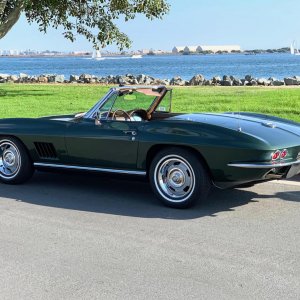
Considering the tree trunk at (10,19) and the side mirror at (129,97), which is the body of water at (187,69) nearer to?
the tree trunk at (10,19)

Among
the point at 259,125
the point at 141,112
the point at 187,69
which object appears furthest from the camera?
the point at 187,69

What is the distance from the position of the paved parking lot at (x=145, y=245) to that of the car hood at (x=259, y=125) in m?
0.75

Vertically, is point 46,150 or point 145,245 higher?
point 46,150

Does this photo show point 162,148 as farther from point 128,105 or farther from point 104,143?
point 128,105

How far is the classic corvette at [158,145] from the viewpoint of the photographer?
224 inches

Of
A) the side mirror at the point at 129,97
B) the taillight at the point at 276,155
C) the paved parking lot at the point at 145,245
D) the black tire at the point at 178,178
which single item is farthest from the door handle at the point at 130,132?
the taillight at the point at 276,155

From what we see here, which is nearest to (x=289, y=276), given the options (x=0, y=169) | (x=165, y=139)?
(x=165, y=139)

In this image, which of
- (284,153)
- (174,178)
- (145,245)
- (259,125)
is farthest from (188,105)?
(145,245)

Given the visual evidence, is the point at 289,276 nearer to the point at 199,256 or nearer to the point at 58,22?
the point at 199,256

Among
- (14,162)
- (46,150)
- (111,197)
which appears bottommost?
(111,197)

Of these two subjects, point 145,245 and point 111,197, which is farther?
point 111,197

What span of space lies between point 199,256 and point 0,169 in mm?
3729

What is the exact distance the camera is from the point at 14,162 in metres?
7.32

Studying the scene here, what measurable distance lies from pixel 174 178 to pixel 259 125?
1109mm
